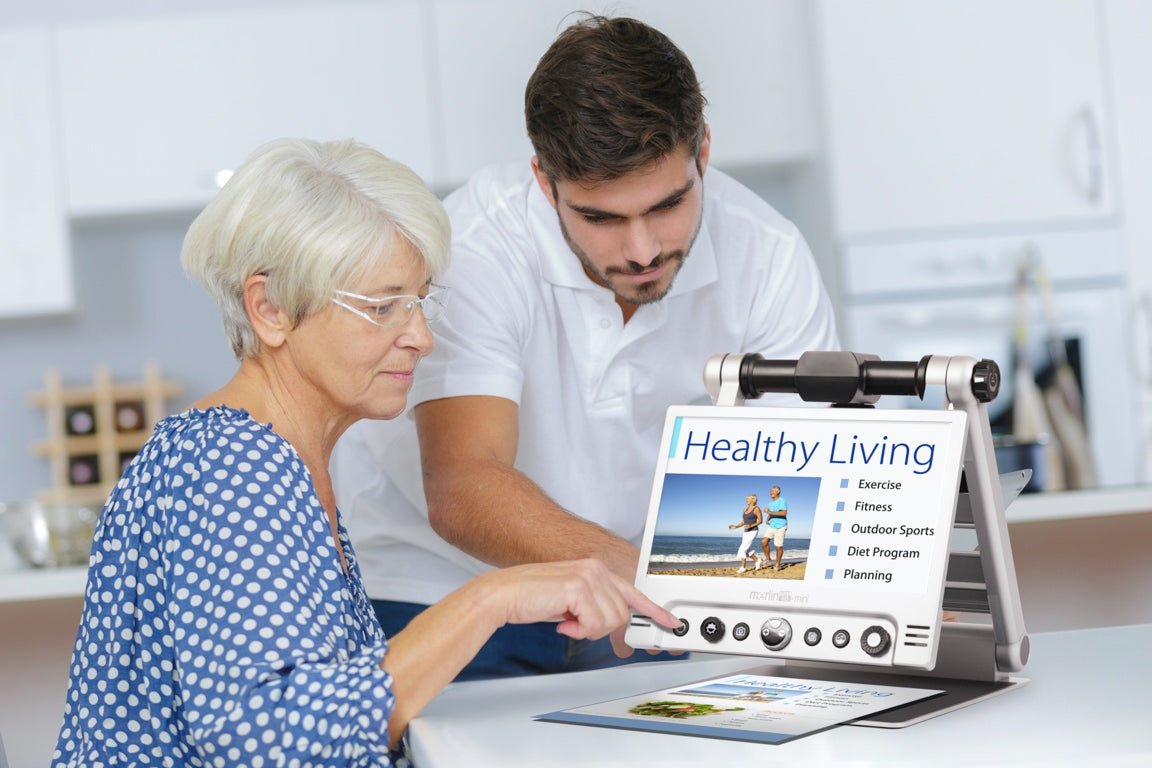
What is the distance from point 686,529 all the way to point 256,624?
349 millimetres

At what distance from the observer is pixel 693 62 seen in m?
3.19

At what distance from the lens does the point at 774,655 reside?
99 centimetres

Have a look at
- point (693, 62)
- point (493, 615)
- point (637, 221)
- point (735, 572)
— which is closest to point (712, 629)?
point (735, 572)

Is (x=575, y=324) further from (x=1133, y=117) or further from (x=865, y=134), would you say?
(x=1133, y=117)

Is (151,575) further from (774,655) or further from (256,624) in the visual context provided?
(774,655)

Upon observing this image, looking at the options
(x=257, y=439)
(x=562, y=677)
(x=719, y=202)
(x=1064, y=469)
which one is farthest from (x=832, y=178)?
(x=257, y=439)

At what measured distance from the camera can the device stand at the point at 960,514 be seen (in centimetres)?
98

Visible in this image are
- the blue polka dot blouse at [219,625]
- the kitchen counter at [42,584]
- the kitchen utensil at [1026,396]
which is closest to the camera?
the blue polka dot blouse at [219,625]

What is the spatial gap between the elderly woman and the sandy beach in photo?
0.11 feet

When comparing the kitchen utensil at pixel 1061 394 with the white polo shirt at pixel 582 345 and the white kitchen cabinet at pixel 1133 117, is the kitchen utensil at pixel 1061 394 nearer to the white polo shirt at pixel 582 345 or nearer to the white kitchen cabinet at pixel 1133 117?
the white kitchen cabinet at pixel 1133 117

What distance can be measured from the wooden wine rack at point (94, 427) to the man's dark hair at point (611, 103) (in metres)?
2.18

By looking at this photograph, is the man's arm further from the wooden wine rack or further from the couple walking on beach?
the wooden wine rack

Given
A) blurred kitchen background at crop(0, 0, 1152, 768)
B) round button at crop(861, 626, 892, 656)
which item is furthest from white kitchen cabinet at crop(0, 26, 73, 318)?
round button at crop(861, 626, 892, 656)

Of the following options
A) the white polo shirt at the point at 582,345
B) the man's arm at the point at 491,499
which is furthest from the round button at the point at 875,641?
the white polo shirt at the point at 582,345
